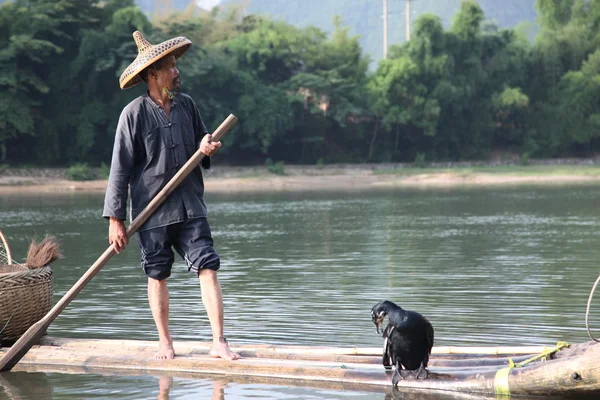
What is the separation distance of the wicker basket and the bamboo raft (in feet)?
0.56

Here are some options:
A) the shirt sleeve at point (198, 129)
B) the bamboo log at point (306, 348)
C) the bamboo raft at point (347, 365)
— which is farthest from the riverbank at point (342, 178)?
the shirt sleeve at point (198, 129)

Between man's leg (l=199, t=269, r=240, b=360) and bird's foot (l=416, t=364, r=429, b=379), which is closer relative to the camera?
bird's foot (l=416, t=364, r=429, b=379)

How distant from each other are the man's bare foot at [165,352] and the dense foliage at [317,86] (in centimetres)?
3165

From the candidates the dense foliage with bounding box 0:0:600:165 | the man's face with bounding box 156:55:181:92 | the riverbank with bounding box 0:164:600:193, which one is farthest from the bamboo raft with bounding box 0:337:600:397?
the dense foliage with bounding box 0:0:600:165

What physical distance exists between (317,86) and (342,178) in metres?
5.80

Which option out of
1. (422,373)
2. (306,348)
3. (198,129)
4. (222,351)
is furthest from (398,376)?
(198,129)

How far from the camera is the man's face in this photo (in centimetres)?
536

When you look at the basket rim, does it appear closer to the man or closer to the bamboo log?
the bamboo log

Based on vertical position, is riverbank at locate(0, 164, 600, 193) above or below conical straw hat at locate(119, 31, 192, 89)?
below

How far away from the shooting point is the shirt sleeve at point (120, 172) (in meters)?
5.34

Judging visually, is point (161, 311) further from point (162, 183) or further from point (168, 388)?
point (162, 183)

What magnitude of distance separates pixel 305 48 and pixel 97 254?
113 feet

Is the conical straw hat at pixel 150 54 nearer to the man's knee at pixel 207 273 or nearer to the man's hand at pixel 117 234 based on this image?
the man's hand at pixel 117 234

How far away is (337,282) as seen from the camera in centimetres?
968
